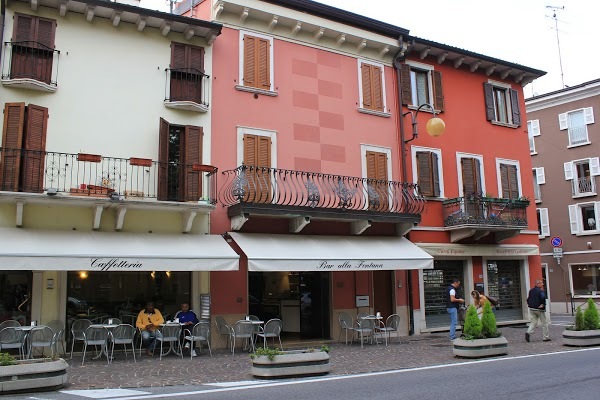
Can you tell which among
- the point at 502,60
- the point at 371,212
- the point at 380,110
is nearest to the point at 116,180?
the point at 371,212

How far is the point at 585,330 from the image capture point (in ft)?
45.7

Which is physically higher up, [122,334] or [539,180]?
[539,180]

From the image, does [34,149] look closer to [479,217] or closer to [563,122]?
[479,217]

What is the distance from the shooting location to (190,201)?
46.2 feet

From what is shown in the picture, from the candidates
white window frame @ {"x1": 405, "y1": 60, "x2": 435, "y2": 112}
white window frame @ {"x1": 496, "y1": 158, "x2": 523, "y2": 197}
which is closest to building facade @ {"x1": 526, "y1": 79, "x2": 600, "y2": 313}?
white window frame @ {"x1": 496, "y1": 158, "x2": 523, "y2": 197}

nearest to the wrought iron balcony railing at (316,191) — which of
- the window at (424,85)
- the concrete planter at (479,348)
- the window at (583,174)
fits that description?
the window at (424,85)

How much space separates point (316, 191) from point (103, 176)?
5.57m

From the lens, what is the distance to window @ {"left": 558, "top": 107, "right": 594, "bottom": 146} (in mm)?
30391

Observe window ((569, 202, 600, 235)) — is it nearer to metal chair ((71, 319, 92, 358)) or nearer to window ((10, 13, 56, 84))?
metal chair ((71, 319, 92, 358))

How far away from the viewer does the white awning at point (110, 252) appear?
11578 mm

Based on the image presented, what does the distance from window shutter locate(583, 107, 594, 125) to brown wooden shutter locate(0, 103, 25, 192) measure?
28.0 metres

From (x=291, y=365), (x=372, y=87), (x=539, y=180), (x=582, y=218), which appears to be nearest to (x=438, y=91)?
(x=372, y=87)

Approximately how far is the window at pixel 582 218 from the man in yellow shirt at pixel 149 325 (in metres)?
24.7

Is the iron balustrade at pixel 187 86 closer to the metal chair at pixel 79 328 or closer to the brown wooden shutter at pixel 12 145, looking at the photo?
the brown wooden shutter at pixel 12 145
